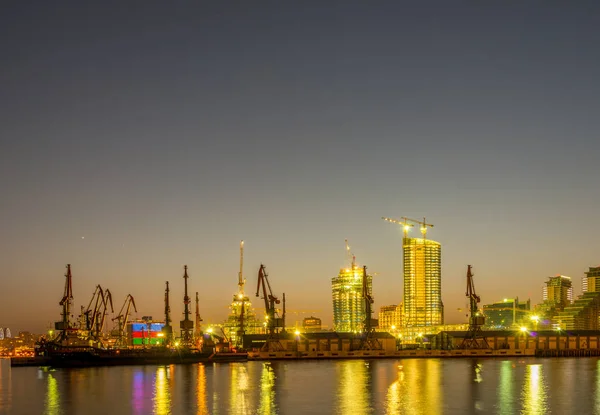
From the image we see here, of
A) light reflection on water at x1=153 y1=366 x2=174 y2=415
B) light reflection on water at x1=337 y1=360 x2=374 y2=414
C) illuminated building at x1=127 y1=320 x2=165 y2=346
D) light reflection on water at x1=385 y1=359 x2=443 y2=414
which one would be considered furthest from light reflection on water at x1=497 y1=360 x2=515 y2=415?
illuminated building at x1=127 y1=320 x2=165 y2=346

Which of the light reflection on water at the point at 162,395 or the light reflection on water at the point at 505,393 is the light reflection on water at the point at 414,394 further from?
the light reflection on water at the point at 162,395

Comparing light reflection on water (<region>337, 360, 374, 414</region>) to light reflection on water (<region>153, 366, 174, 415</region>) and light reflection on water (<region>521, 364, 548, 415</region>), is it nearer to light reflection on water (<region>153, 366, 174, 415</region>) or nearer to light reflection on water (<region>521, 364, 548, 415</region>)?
light reflection on water (<region>521, 364, 548, 415</region>)

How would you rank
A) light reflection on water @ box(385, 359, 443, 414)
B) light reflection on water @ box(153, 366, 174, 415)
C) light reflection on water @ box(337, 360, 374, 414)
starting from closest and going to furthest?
light reflection on water @ box(385, 359, 443, 414) < light reflection on water @ box(337, 360, 374, 414) < light reflection on water @ box(153, 366, 174, 415)

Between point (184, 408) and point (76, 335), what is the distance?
78.0 metres

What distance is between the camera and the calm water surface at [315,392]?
181 ft

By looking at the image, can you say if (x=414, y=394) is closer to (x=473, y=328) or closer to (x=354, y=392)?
(x=354, y=392)

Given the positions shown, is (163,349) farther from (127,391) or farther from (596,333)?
(596,333)

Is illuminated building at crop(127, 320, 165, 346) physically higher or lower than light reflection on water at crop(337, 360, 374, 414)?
lower

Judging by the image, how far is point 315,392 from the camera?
218 ft

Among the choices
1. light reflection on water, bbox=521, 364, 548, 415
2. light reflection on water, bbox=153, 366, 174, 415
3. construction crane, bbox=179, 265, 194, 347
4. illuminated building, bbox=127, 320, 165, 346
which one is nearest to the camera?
light reflection on water, bbox=521, 364, 548, 415

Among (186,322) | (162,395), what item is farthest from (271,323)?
(162,395)

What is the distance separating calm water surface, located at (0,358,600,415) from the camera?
5522 cm

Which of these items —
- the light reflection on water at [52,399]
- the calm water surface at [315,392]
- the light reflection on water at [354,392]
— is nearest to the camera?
the light reflection on water at [354,392]

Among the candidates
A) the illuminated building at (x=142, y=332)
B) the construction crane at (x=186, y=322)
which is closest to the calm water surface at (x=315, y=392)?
the construction crane at (x=186, y=322)
